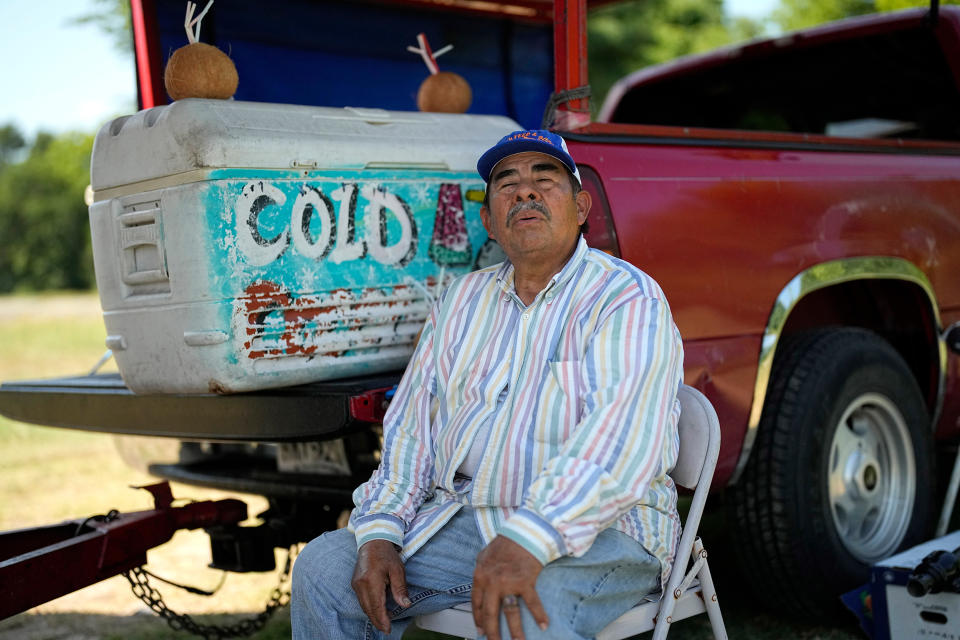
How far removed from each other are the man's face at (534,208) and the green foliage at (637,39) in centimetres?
1501

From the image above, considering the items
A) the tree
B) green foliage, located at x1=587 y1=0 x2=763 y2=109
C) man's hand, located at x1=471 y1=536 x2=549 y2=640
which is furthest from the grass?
the tree

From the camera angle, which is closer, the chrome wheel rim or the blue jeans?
the blue jeans

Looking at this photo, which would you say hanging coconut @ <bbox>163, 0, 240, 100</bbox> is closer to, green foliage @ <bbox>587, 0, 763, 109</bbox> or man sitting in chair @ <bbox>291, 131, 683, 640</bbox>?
man sitting in chair @ <bbox>291, 131, 683, 640</bbox>

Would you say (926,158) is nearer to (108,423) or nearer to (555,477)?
(555,477)

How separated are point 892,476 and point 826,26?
2.06 metres

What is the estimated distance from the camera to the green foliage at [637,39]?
58.6ft

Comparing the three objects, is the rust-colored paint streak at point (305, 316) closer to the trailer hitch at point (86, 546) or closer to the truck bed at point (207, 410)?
the truck bed at point (207, 410)

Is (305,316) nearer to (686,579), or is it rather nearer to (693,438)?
(693,438)

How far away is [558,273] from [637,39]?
17.6 meters

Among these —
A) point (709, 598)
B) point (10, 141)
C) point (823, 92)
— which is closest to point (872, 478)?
point (709, 598)

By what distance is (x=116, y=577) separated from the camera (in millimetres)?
4500

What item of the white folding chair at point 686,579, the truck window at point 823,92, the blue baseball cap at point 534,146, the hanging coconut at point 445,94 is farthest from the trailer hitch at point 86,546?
the truck window at point 823,92

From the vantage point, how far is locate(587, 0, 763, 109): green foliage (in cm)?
1786

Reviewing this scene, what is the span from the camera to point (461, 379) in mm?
2299
